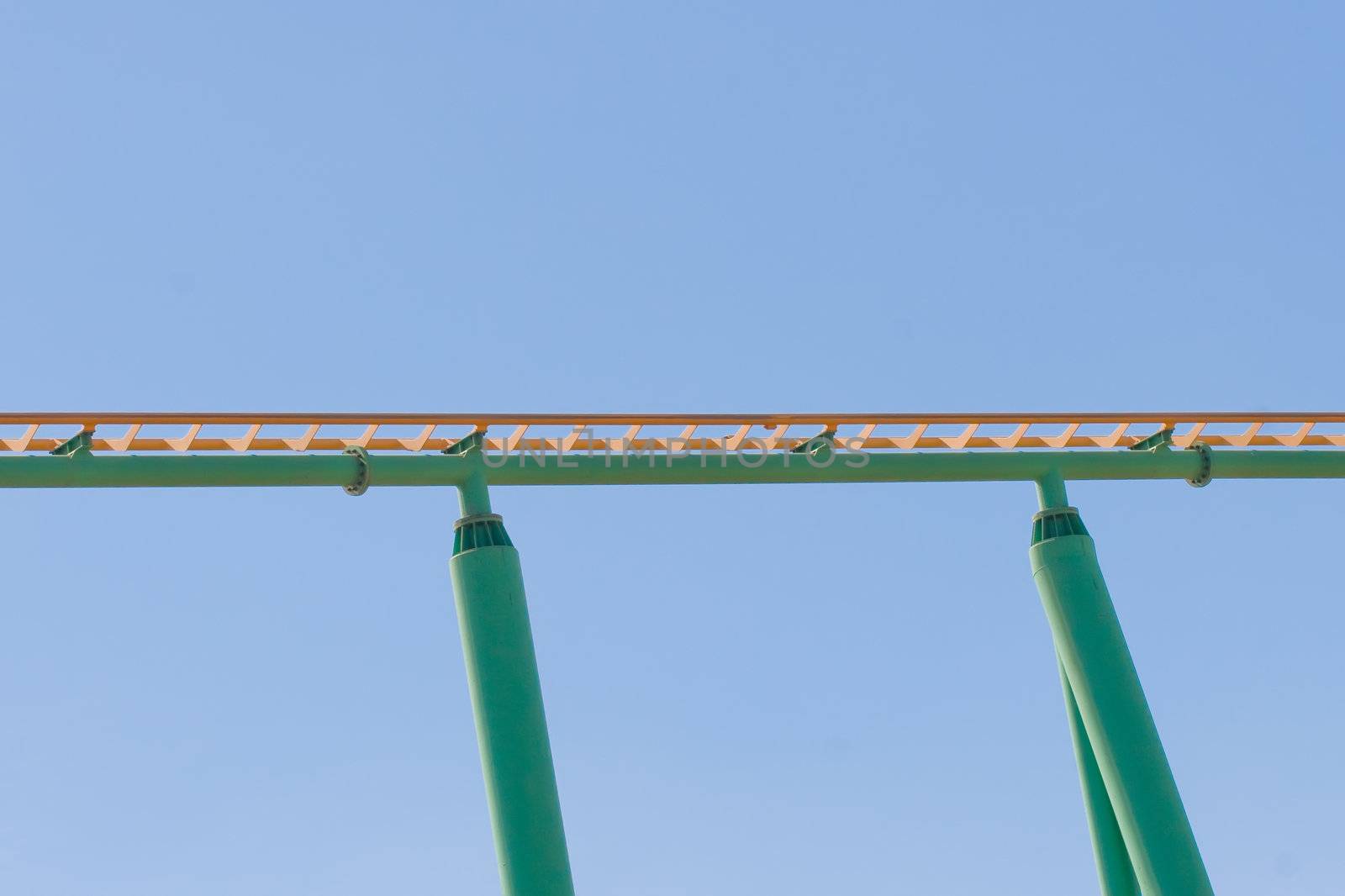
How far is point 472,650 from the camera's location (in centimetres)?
1850

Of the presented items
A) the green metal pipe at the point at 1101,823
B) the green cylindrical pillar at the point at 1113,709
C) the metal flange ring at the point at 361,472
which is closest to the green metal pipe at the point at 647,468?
the metal flange ring at the point at 361,472

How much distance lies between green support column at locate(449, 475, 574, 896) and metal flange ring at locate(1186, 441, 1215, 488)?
29.4 ft

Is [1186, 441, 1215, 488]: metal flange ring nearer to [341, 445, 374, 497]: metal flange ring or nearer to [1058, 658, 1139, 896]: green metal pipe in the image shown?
[1058, 658, 1139, 896]: green metal pipe

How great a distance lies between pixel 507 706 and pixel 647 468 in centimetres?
365

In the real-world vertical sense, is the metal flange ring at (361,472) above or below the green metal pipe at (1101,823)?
above

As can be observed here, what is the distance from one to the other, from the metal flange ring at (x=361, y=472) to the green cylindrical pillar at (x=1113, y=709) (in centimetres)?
776

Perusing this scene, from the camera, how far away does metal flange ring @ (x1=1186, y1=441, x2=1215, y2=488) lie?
23109 mm

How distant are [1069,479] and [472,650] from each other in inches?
315

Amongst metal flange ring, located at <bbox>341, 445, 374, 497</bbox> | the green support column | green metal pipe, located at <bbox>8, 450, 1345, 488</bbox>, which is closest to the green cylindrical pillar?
green metal pipe, located at <bbox>8, 450, 1345, 488</bbox>

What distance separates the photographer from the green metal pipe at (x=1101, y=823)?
2234 centimetres

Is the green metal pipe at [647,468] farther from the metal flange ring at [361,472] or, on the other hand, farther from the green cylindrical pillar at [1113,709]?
the green cylindrical pillar at [1113,709]

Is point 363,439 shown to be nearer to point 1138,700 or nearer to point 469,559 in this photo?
point 469,559

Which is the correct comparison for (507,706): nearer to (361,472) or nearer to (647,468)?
(361,472)

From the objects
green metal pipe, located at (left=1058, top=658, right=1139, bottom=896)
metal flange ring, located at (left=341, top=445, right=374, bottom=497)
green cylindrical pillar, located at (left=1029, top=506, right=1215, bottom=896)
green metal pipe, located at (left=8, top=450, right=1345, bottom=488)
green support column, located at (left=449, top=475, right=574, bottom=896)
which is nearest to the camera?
green support column, located at (left=449, top=475, right=574, bottom=896)
